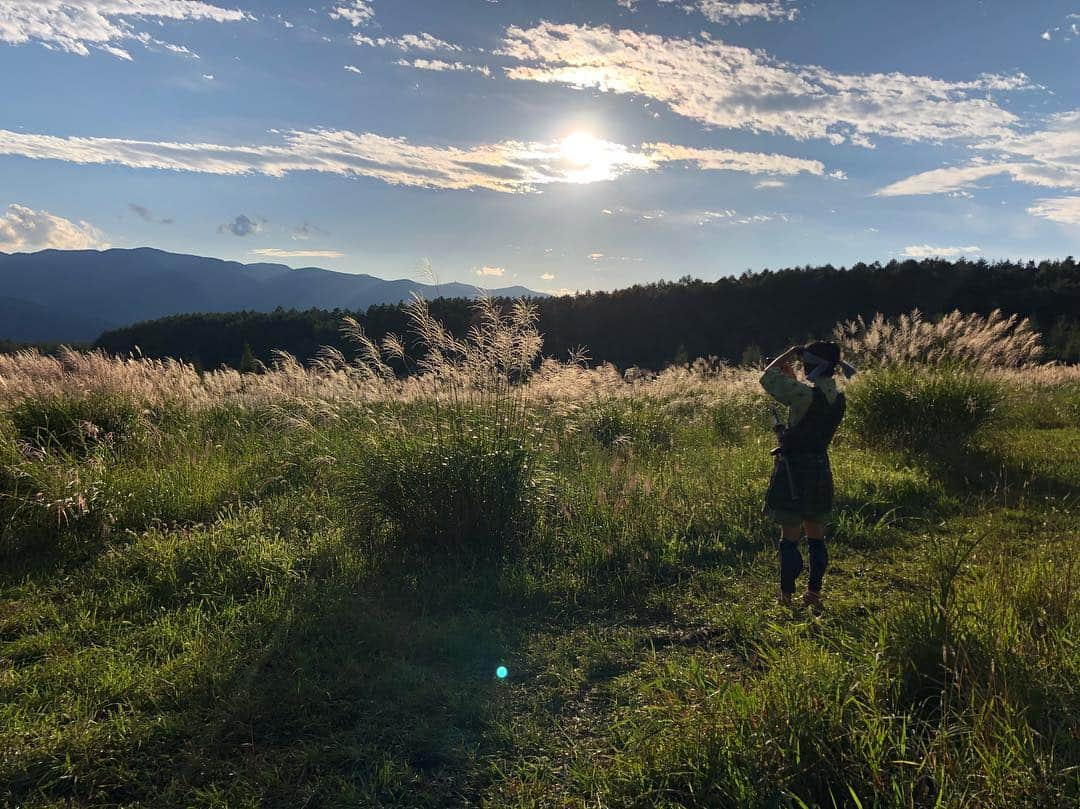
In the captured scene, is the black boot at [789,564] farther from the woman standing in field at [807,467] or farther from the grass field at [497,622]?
the grass field at [497,622]

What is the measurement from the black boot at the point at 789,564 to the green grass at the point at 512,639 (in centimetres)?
18

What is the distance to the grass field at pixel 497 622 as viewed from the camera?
2.23m

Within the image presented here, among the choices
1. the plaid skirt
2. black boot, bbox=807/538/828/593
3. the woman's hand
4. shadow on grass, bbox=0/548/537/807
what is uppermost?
the woman's hand

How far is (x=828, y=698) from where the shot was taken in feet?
7.51

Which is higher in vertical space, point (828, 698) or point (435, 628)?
point (828, 698)

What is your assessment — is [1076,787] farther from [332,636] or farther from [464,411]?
[464,411]

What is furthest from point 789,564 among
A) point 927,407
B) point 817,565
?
point 927,407

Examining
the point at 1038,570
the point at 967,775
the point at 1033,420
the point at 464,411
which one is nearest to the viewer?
the point at 967,775

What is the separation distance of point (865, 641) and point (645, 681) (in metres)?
1.13

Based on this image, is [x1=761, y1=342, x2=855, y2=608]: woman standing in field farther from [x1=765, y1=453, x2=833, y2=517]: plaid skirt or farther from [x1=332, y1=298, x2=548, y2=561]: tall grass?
[x1=332, y1=298, x2=548, y2=561]: tall grass

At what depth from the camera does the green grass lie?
2199 millimetres

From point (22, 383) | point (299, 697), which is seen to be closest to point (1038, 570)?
point (299, 697)

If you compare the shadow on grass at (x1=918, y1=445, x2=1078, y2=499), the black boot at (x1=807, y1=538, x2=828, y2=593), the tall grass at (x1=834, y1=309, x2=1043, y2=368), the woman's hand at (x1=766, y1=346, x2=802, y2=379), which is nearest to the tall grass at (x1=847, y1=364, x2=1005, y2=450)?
the shadow on grass at (x1=918, y1=445, x2=1078, y2=499)

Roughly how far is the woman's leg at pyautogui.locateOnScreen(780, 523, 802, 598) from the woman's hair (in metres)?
1.09
